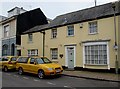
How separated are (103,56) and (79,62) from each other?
2748mm

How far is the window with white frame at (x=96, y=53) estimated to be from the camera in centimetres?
1655

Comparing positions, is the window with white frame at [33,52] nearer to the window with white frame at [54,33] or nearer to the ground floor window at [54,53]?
the ground floor window at [54,53]

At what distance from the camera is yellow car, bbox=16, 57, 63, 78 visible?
44.9 ft

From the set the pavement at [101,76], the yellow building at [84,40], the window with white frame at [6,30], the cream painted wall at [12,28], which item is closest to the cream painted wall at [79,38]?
the yellow building at [84,40]

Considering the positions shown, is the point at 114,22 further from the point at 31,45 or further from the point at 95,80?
the point at 31,45

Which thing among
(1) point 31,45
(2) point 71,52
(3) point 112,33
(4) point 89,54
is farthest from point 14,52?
(3) point 112,33

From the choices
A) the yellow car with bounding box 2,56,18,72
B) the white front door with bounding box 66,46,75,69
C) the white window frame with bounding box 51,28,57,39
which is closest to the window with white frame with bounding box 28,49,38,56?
the white window frame with bounding box 51,28,57,39

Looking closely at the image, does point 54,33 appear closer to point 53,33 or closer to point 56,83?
point 53,33

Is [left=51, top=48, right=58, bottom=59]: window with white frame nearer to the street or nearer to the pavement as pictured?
the pavement

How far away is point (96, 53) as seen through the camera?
17188 mm

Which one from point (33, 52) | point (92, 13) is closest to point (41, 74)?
point (92, 13)

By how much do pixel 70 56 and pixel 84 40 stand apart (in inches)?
99.6

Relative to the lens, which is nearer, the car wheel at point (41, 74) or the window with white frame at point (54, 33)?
the car wheel at point (41, 74)

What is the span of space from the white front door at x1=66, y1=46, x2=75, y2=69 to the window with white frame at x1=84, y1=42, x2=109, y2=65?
1617 millimetres
